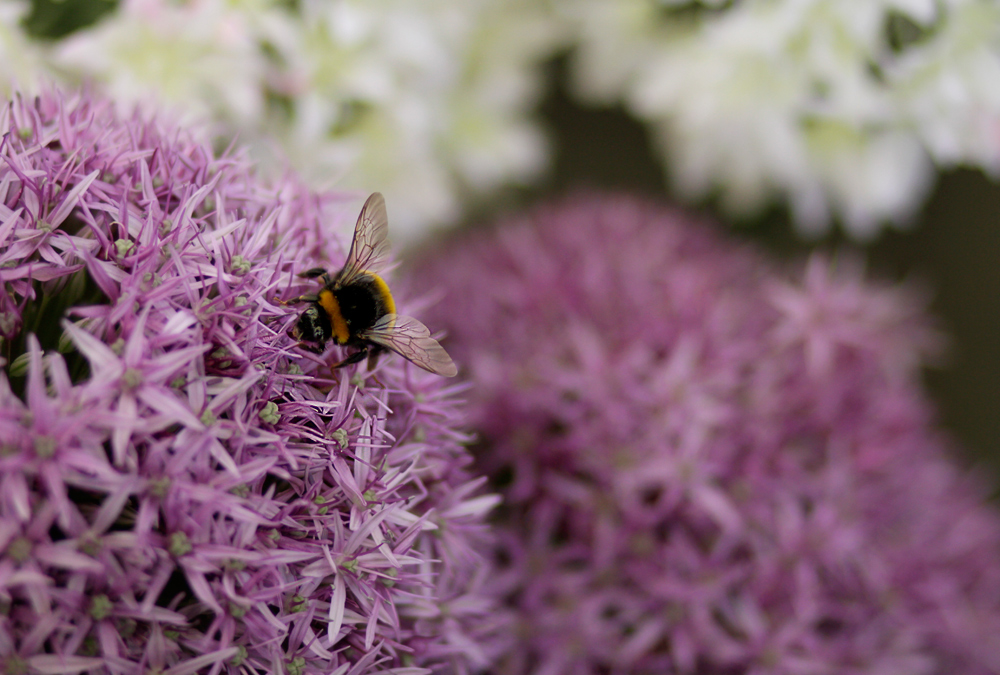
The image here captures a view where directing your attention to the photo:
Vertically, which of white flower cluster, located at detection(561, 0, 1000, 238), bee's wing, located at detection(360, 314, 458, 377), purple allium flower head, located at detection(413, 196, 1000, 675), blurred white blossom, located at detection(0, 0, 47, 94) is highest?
white flower cluster, located at detection(561, 0, 1000, 238)

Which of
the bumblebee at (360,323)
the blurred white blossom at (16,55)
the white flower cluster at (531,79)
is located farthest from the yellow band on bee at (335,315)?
the blurred white blossom at (16,55)

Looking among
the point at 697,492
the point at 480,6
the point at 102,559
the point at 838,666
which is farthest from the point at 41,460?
the point at 480,6

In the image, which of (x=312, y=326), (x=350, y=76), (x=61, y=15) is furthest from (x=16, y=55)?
(x=312, y=326)

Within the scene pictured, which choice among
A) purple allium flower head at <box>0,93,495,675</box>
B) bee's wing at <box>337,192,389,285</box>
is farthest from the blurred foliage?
bee's wing at <box>337,192,389,285</box>

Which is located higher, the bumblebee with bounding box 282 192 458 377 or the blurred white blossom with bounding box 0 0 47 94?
the blurred white blossom with bounding box 0 0 47 94

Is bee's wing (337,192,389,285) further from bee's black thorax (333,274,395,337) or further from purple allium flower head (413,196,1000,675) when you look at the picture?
purple allium flower head (413,196,1000,675)

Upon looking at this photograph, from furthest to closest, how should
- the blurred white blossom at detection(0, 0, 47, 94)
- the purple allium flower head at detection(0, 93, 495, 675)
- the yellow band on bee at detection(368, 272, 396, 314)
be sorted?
1. the blurred white blossom at detection(0, 0, 47, 94)
2. the yellow band on bee at detection(368, 272, 396, 314)
3. the purple allium flower head at detection(0, 93, 495, 675)

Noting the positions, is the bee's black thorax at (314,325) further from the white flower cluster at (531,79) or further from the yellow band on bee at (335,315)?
the white flower cluster at (531,79)

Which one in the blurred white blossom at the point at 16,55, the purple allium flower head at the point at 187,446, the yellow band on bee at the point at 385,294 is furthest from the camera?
the blurred white blossom at the point at 16,55
